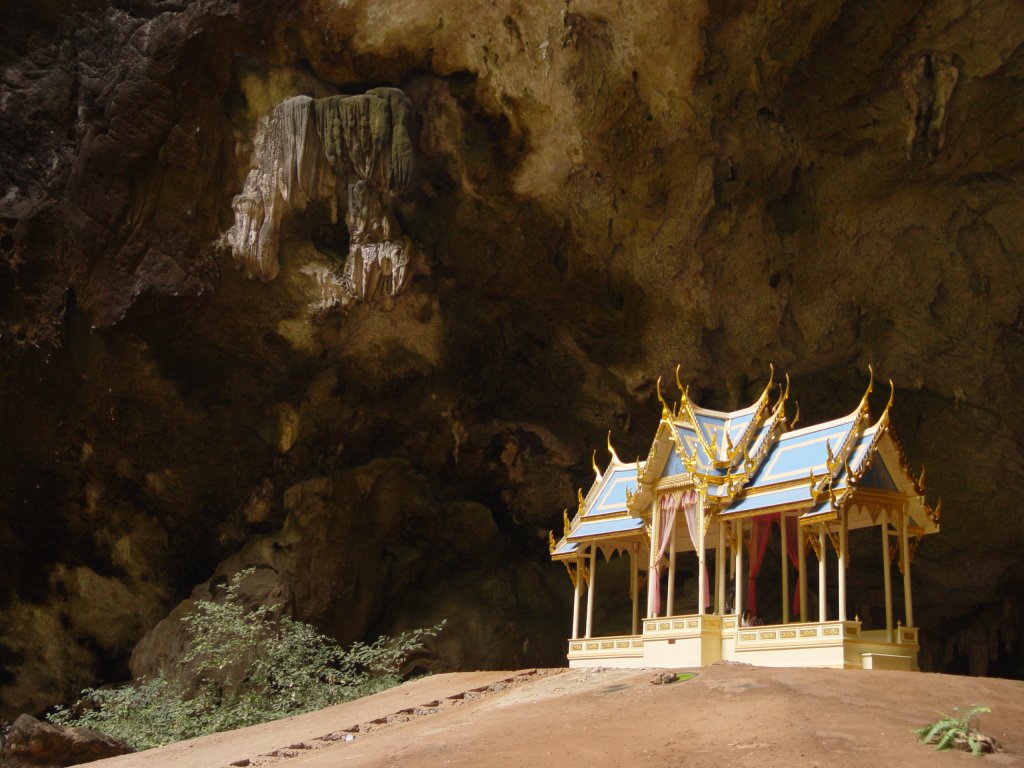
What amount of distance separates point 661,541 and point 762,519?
1.59 meters

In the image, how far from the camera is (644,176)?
21.9 metres

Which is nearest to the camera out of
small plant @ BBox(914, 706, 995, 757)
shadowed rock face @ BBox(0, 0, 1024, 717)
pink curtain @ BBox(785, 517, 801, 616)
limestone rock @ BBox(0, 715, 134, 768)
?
small plant @ BBox(914, 706, 995, 757)

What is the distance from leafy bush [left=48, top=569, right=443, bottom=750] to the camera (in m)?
18.6

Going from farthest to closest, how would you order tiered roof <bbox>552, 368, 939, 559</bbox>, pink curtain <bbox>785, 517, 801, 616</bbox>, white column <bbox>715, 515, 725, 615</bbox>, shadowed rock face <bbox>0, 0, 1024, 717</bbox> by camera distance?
shadowed rock face <bbox>0, 0, 1024, 717</bbox> < pink curtain <bbox>785, 517, 801, 616</bbox> < white column <bbox>715, 515, 725, 615</bbox> < tiered roof <bbox>552, 368, 939, 559</bbox>

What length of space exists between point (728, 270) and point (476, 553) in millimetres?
9464

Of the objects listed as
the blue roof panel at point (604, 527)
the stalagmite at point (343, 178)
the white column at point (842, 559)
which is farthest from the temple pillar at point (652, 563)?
the stalagmite at point (343, 178)

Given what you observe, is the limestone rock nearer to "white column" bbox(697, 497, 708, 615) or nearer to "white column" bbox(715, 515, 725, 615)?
"white column" bbox(697, 497, 708, 615)

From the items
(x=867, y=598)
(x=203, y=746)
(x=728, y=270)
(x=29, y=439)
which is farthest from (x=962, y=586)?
Answer: (x=29, y=439)

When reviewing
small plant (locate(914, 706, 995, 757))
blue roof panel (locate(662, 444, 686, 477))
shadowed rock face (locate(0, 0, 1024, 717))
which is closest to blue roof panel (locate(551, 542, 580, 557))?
blue roof panel (locate(662, 444, 686, 477))

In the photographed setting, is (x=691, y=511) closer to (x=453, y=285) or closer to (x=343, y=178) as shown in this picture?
(x=453, y=285)

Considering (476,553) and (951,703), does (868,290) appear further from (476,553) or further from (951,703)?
(951,703)

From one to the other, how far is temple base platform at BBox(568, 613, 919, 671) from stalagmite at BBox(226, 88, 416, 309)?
999 cm

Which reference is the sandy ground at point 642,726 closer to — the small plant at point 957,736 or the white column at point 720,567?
the small plant at point 957,736

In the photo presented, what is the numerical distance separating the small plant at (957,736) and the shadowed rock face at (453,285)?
13788 mm
